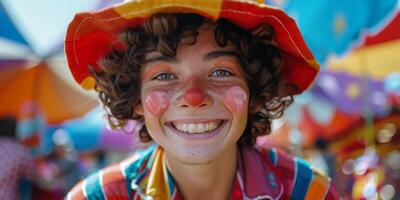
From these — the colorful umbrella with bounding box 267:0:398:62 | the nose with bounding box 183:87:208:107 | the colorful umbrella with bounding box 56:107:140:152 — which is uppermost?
the nose with bounding box 183:87:208:107

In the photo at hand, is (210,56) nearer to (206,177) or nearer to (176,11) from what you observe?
(176,11)

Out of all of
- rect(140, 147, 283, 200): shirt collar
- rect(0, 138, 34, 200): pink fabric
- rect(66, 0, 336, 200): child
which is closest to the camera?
rect(66, 0, 336, 200): child

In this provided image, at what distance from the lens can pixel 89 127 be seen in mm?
→ 7191

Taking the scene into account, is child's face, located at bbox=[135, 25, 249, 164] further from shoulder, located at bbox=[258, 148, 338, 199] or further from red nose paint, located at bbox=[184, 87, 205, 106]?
shoulder, located at bbox=[258, 148, 338, 199]

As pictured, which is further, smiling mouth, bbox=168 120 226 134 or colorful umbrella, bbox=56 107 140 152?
colorful umbrella, bbox=56 107 140 152

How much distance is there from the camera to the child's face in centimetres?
178

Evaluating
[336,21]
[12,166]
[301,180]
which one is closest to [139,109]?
[301,180]

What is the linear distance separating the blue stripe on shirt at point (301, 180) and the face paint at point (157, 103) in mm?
528

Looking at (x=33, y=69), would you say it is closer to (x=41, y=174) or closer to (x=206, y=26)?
(x=41, y=174)

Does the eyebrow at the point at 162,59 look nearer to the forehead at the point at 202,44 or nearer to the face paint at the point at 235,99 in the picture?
the forehead at the point at 202,44

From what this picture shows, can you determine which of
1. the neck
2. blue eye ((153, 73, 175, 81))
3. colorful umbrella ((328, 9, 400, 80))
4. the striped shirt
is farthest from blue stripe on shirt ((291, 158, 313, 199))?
colorful umbrella ((328, 9, 400, 80))

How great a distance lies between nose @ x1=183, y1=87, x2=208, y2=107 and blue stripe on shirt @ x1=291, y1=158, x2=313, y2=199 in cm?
48

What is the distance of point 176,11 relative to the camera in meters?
1.72

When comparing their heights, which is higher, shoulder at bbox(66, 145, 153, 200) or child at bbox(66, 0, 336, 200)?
child at bbox(66, 0, 336, 200)
